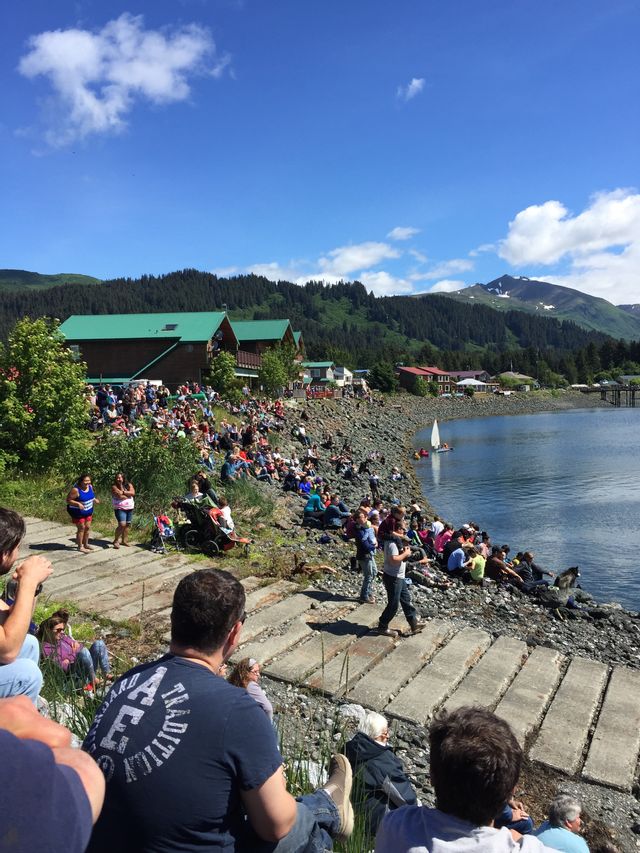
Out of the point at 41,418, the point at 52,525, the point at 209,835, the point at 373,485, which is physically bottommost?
the point at 373,485

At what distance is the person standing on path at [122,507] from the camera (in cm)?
1148

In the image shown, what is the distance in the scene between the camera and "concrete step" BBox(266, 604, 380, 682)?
24.0 feet

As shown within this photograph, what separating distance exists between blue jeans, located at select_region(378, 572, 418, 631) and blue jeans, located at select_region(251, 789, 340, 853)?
5.16 meters

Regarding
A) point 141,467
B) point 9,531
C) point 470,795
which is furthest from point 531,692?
point 141,467

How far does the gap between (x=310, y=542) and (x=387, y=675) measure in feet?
24.9

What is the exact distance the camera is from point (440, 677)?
745cm

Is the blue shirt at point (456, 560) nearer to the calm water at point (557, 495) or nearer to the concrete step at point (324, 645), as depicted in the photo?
the calm water at point (557, 495)

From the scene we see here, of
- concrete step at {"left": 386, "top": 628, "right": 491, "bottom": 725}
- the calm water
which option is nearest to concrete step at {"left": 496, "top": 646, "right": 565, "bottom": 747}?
concrete step at {"left": 386, "top": 628, "right": 491, "bottom": 725}

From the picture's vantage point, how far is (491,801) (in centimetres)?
232

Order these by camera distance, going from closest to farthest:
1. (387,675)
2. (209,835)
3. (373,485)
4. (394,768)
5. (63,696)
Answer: (209,835), (394,768), (63,696), (387,675), (373,485)

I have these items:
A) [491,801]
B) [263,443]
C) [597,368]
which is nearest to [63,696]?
[491,801]

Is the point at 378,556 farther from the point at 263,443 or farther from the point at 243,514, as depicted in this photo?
the point at 263,443

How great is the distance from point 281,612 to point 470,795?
7110 millimetres

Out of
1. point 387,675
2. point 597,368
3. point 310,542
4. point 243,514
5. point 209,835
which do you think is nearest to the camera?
point 209,835
